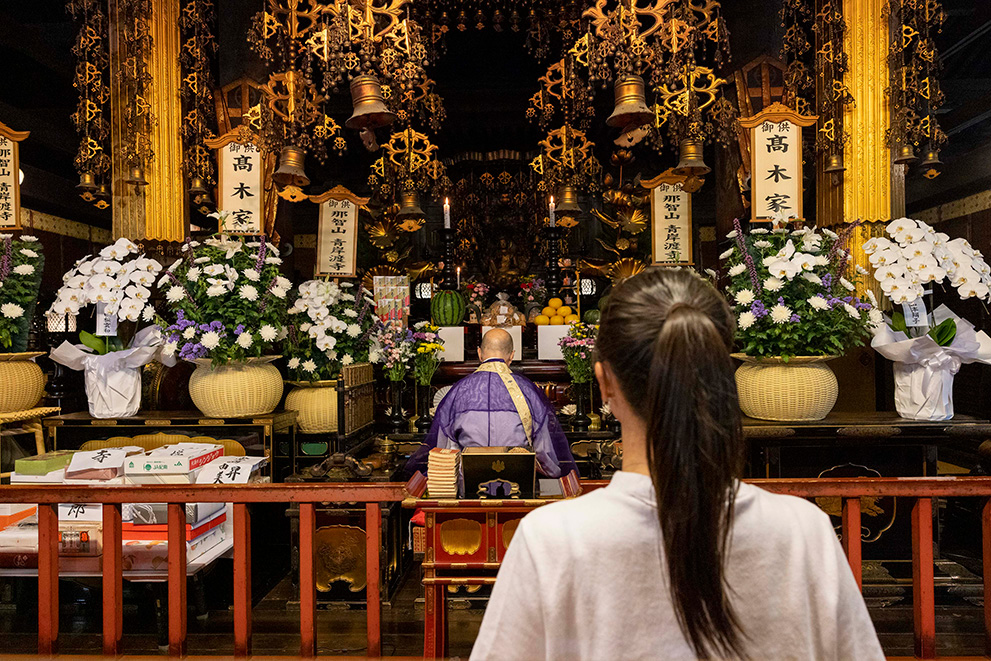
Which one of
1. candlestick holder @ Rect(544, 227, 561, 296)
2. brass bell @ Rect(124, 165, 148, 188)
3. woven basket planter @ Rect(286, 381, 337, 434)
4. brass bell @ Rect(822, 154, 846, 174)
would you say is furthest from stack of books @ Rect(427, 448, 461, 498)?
candlestick holder @ Rect(544, 227, 561, 296)

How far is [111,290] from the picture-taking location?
14.5 ft

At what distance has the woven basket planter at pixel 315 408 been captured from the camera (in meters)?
4.74

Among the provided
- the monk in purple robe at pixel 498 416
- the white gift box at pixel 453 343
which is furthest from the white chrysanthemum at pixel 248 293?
the white gift box at pixel 453 343

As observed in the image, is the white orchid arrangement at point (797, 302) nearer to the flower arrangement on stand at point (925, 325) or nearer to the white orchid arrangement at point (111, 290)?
the flower arrangement on stand at point (925, 325)

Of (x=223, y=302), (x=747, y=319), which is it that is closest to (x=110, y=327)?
(x=223, y=302)

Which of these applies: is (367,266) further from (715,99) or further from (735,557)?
(735,557)

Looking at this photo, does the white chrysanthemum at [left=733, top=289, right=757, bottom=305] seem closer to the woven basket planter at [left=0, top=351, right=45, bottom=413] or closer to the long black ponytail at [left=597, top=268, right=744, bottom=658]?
the long black ponytail at [left=597, top=268, right=744, bottom=658]

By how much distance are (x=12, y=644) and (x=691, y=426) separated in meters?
3.66

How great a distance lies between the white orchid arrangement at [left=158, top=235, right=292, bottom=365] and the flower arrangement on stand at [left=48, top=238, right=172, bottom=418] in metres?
0.18

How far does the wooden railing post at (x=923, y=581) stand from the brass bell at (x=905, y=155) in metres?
3.15

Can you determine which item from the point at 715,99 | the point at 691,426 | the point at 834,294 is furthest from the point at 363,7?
the point at 691,426

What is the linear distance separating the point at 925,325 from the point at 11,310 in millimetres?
5564

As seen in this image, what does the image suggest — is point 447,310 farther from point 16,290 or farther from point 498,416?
point 16,290

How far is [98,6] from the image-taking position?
517cm
